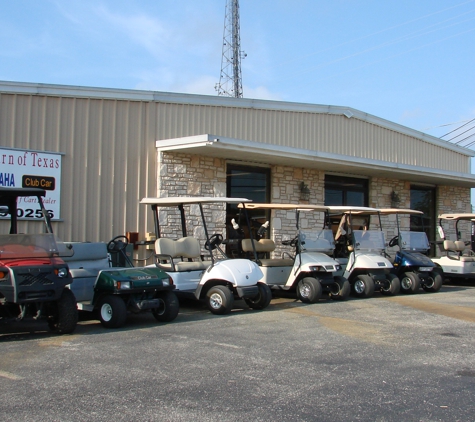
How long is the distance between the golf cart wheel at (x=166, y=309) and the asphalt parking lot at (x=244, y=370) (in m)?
0.17

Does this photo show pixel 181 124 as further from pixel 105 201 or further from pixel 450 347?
pixel 450 347

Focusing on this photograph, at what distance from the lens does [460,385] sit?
16.9ft

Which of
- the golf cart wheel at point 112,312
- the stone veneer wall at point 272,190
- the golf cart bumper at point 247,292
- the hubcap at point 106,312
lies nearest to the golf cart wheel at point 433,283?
the stone veneer wall at point 272,190

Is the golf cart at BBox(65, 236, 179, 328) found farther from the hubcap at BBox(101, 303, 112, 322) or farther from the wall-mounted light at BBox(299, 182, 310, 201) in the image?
the wall-mounted light at BBox(299, 182, 310, 201)

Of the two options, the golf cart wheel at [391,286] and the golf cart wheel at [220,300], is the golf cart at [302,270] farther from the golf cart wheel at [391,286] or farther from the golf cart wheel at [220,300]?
the golf cart wheel at [220,300]

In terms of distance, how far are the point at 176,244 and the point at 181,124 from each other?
166 inches

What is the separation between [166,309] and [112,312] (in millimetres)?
871

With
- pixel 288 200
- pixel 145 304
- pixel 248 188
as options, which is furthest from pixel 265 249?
pixel 288 200

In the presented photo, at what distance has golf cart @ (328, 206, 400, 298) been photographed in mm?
11711

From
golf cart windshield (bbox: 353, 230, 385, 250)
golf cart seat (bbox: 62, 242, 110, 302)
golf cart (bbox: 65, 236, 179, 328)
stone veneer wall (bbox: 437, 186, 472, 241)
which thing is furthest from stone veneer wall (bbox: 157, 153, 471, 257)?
golf cart (bbox: 65, 236, 179, 328)

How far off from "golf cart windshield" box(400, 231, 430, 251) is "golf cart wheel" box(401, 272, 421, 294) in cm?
89

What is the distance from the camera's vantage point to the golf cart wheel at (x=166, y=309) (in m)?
8.34

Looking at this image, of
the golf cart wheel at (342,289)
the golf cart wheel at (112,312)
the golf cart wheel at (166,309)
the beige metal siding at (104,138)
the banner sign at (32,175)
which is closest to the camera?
the golf cart wheel at (112,312)

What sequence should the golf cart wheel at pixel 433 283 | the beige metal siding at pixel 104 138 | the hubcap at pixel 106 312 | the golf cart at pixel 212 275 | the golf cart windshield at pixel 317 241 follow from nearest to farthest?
the hubcap at pixel 106 312
the golf cart at pixel 212 275
the golf cart windshield at pixel 317 241
the beige metal siding at pixel 104 138
the golf cart wheel at pixel 433 283
